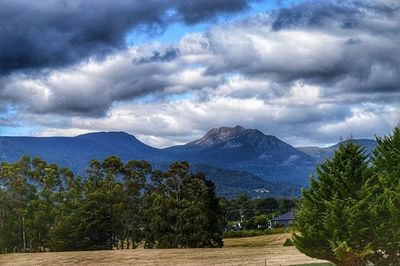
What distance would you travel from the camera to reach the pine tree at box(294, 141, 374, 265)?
39.1m

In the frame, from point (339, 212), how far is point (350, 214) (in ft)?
3.70

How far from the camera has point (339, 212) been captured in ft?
130

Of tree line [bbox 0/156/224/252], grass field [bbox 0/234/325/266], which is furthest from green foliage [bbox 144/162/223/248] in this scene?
grass field [bbox 0/234/325/266]

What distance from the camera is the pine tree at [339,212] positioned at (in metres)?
39.1

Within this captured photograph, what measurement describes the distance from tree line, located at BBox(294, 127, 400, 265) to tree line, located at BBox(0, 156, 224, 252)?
54.2 metres

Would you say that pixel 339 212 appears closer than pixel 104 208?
Yes

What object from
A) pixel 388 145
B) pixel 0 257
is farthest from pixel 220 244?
pixel 388 145

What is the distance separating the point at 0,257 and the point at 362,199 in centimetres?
6517

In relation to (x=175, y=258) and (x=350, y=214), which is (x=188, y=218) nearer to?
(x=175, y=258)

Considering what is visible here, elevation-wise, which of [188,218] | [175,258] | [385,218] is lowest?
[175,258]

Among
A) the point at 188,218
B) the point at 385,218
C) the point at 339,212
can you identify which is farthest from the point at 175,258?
the point at 385,218

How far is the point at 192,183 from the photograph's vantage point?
10344 cm

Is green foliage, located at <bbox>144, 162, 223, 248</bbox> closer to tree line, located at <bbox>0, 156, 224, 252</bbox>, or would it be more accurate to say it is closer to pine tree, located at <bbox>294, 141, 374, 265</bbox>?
tree line, located at <bbox>0, 156, 224, 252</bbox>

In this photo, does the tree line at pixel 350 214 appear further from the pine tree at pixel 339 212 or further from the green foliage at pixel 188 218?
the green foliage at pixel 188 218
